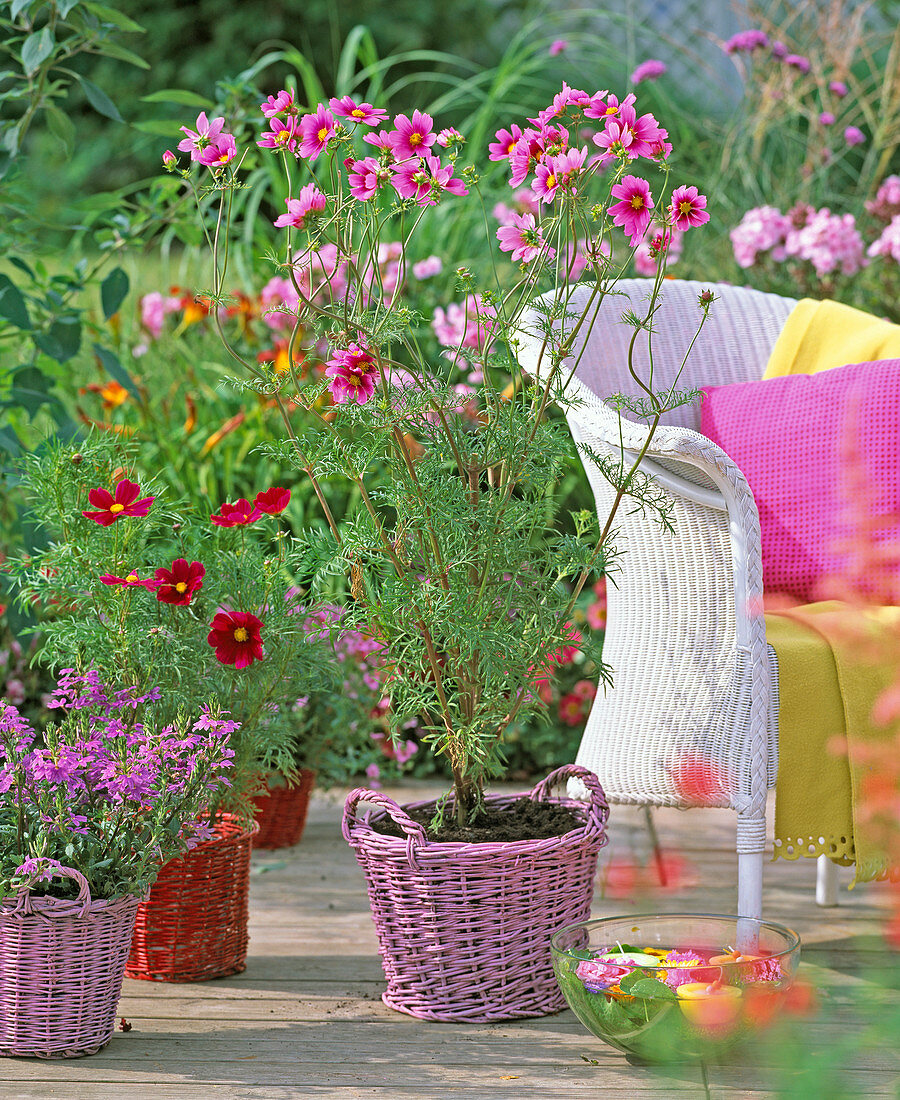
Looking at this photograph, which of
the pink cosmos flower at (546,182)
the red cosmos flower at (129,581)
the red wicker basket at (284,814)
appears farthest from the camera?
the red wicker basket at (284,814)

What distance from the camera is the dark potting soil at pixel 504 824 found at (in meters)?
1.63

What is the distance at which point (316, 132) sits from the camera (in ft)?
4.52

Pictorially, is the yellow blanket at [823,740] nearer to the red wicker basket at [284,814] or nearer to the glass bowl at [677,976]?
the glass bowl at [677,976]

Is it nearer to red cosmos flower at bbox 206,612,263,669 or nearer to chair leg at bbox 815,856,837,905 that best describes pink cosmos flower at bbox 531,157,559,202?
red cosmos flower at bbox 206,612,263,669

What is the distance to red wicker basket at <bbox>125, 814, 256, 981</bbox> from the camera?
1.71 metres

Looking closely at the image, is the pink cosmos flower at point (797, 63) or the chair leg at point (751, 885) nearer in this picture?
the chair leg at point (751, 885)

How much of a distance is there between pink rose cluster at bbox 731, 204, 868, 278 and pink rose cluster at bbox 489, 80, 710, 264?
5.41 feet

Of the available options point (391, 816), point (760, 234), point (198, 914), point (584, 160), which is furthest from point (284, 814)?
point (760, 234)

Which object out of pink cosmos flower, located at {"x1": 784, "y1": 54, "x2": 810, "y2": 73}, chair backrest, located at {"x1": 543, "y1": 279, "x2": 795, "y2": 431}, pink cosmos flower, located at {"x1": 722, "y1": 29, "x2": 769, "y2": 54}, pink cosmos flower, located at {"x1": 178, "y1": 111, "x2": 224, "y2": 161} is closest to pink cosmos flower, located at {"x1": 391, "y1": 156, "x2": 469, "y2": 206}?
pink cosmos flower, located at {"x1": 178, "y1": 111, "x2": 224, "y2": 161}

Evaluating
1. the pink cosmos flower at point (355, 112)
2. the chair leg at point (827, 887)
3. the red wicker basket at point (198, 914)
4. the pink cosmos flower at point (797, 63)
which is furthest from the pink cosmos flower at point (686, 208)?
the pink cosmos flower at point (797, 63)

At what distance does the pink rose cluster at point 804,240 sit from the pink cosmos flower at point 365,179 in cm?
189

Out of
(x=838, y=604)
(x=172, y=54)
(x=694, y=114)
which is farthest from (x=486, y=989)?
(x=172, y=54)

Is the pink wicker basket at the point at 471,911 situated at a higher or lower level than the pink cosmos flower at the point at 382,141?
lower

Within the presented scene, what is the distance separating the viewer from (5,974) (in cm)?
147
